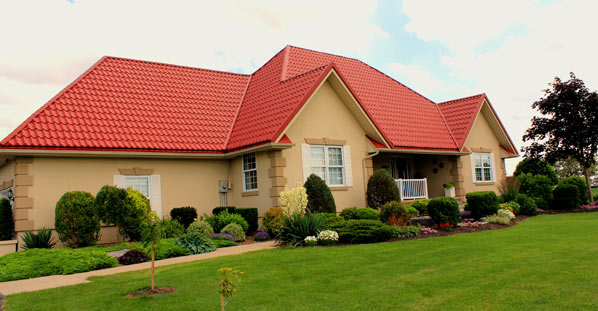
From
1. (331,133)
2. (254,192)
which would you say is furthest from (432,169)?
(254,192)

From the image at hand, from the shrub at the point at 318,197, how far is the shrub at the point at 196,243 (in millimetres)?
4172

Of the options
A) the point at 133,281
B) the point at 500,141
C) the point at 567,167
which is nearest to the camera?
the point at 133,281

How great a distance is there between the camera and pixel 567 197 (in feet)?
79.1

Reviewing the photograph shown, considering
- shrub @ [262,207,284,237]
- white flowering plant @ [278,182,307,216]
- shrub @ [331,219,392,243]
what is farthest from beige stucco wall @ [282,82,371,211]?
shrub @ [331,219,392,243]

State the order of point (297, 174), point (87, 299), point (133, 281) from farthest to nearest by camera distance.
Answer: point (297, 174) → point (133, 281) → point (87, 299)

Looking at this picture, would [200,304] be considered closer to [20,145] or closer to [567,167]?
[20,145]

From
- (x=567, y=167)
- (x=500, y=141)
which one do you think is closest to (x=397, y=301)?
(x=500, y=141)

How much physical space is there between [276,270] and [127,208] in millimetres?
6800

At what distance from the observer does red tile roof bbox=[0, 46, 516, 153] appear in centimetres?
1650

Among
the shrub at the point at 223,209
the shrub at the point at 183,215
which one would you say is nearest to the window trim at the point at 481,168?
the shrub at the point at 223,209

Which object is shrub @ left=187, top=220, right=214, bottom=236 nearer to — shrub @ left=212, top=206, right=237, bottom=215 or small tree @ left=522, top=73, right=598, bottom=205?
shrub @ left=212, top=206, right=237, bottom=215

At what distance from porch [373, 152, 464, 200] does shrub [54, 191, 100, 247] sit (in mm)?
13098

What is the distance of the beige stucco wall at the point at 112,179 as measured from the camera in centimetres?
1532

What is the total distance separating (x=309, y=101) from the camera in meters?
18.4
